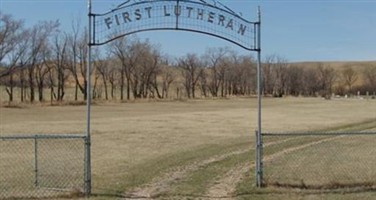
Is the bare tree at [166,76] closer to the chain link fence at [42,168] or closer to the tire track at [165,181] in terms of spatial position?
the chain link fence at [42,168]

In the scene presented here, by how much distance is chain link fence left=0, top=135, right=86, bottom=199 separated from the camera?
1041 centimetres

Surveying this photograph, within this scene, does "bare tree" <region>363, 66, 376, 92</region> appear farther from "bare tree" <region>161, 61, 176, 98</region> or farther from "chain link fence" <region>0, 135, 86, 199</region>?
"chain link fence" <region>0, 135, 86, 199</region>

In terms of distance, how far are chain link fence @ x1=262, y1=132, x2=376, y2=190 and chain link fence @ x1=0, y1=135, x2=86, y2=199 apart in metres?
4.20

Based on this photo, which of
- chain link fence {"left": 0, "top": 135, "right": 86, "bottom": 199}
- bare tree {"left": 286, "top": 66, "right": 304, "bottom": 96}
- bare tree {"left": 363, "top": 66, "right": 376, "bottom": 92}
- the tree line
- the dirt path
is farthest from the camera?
bare tree {"left": 363, "top": 66, "right": 376, "bottom": 92}

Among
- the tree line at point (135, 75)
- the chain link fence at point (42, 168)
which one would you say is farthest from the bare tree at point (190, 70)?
the chain link fence at point (42, 168)

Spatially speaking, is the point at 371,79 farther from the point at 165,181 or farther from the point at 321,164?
the point at 165,181

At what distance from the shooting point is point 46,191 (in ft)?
34.9

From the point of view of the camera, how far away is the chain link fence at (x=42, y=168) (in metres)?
10.4

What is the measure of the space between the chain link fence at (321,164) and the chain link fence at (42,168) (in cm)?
420

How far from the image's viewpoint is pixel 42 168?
14.7 metres

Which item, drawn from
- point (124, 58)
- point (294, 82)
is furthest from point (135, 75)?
point (294, 82)

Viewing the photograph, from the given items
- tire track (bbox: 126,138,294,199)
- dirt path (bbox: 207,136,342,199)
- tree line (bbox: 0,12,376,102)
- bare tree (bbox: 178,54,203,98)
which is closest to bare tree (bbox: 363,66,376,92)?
tree line (bbox: 0,12,376,102)

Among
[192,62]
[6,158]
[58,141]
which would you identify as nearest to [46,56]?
[192,62]

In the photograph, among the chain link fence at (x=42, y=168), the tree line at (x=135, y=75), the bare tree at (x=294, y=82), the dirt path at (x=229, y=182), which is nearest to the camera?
the chain link fence at (x=42, y=168)
